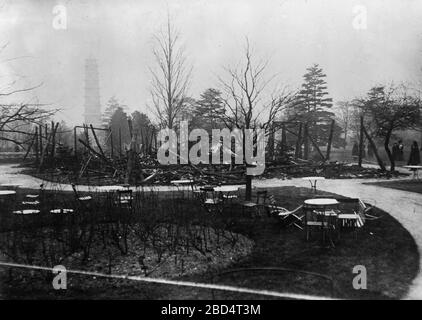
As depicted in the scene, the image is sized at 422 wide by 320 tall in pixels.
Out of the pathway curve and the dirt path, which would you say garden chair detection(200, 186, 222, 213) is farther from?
the dirt path

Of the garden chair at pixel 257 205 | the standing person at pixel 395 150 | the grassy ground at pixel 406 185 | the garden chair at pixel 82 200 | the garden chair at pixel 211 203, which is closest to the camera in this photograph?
the garden chair at pixel 82 200

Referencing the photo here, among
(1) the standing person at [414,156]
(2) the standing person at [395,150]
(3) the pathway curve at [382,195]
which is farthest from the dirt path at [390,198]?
(2) the standing person at [395,150]

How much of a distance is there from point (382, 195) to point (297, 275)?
8174mm

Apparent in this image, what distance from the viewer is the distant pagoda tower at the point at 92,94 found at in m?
75.4

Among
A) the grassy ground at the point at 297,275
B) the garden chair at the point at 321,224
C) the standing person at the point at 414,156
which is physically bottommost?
the grassy ground at the point at 297,275

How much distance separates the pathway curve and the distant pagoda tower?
2221 inches

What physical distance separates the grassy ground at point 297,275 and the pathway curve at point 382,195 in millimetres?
235

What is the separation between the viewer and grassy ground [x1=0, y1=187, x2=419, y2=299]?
648cm

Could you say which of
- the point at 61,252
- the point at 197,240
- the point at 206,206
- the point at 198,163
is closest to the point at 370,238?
the point at 197,240

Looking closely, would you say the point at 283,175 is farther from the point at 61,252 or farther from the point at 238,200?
the point at 61,252

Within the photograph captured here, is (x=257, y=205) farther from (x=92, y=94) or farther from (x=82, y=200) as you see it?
(x=92, y=94)

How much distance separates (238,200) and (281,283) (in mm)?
7062

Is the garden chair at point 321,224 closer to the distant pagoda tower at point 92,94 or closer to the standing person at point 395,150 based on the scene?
the standing person at point 395,150

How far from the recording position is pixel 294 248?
8656 mm
